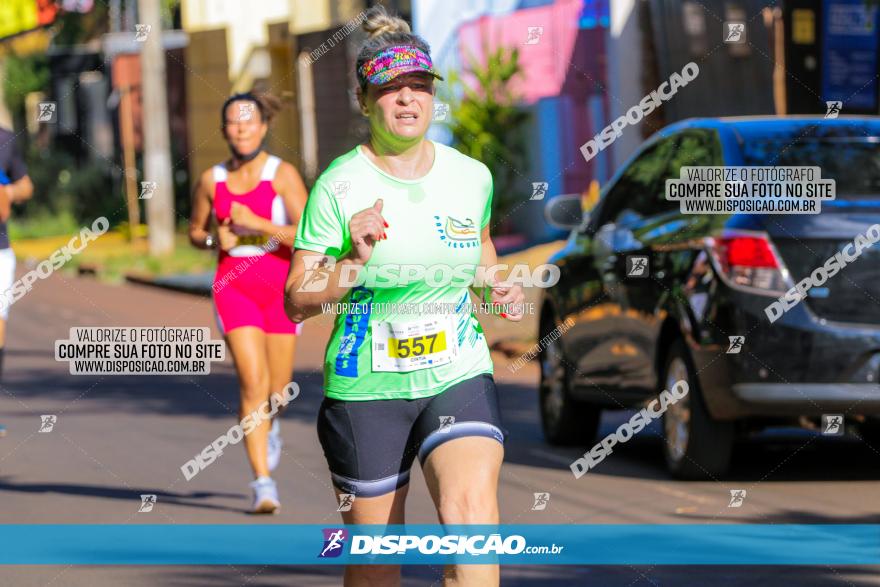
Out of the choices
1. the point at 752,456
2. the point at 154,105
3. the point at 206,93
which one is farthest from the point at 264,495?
the point at 206,93

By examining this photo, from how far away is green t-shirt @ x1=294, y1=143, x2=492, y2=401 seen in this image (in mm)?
5121

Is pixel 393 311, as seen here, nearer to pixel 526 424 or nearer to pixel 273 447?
pixel 273 447

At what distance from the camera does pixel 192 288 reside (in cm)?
2688

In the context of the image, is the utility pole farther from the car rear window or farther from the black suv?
the car rear window

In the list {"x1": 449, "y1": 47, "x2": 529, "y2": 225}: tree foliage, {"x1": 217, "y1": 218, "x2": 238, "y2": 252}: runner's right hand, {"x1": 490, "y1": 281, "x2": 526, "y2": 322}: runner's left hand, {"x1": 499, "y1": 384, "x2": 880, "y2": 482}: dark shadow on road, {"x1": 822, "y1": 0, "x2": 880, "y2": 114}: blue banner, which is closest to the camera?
{"x1": 490, "y1": 281, "x2": 526, "y2": 322}: runner's left hand

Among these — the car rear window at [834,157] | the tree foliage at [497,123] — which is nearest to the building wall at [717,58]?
the tree foliage at [497,123]

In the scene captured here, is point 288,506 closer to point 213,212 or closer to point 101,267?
point 213,212

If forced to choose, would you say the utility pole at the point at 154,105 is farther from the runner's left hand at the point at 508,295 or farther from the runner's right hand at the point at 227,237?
the runner's left hand at the point at 508,295

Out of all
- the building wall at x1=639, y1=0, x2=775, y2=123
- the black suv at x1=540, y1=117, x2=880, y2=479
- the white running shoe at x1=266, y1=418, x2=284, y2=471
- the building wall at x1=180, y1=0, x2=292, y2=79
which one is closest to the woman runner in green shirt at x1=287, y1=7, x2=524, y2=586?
the white running shoe at x1=266, y1=418, x2=284, y2=471

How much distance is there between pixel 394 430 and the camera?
16.8 ft

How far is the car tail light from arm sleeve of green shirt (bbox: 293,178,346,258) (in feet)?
14.4

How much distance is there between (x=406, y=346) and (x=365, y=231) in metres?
0.42

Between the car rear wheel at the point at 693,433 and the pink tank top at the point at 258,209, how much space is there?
2186 millimetres

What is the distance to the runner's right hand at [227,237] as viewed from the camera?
8.97 m
